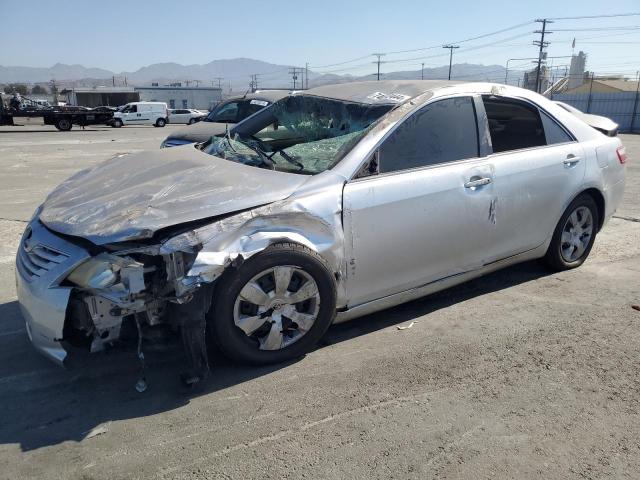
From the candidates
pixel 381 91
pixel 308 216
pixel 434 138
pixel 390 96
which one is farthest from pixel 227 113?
pixel 308 216

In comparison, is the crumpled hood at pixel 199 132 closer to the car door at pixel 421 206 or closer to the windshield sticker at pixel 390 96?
the windshield sticker at pixel 390 96

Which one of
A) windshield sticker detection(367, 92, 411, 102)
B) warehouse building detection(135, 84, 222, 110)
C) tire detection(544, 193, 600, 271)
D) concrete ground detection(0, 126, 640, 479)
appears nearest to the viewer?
concrete ground detection(0, 126, 640, 479)

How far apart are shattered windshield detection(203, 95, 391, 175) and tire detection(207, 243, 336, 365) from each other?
69 cm

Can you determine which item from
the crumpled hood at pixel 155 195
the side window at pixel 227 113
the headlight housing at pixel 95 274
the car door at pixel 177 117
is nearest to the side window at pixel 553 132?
the crumpled hood at pixel 155 195

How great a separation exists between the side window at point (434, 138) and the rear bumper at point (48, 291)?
201cm

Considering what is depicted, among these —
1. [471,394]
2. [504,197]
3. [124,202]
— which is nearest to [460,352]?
[471,394]

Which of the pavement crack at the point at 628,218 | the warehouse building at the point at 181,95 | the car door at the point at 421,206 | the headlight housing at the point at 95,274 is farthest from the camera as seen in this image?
the warehouse building at the point at 181,95

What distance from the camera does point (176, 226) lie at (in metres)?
2.93

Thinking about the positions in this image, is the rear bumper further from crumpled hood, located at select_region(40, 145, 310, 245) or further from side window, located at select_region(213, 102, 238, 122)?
side window, located at select_region(213, 102, 238, 122)

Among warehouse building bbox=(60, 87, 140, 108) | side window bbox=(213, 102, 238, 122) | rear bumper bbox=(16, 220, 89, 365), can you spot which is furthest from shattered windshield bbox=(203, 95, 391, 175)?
warehouse building bbox=(60, 87, 140, 108)

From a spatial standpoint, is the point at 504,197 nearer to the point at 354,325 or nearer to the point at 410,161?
the point at 410,161

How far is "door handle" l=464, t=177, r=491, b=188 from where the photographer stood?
3.82 m

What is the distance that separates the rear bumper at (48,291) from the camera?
2.79 m

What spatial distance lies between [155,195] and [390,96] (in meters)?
1.86
